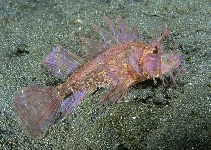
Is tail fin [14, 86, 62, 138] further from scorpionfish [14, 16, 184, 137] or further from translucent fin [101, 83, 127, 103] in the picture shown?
translucent fin [101, 83, 127, 103]

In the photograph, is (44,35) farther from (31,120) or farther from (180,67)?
(180,67)

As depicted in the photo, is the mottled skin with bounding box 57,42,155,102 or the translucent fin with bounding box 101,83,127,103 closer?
the translucent fin with bounding box 101,83,127,103

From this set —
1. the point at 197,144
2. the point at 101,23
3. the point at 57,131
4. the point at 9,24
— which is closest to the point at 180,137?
the point at 197,144

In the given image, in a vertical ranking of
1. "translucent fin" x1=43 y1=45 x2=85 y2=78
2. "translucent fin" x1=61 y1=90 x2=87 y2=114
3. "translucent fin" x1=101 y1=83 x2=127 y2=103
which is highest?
"translucent fin" x1=43 y1=45 x2=85 y2=78

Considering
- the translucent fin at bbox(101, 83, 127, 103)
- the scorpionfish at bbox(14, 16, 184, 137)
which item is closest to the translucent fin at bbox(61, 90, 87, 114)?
the scorpionfish at bbox(14, 16, 184, 137)

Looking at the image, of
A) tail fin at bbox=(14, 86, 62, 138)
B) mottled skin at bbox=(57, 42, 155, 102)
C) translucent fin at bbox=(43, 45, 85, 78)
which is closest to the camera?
tail fin at bbox=(14, 86, 62, 138)

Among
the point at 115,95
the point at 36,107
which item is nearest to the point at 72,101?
the point at 36,107

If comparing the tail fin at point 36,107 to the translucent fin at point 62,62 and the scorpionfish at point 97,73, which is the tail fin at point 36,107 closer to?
the scorpionfish at point 97,73
